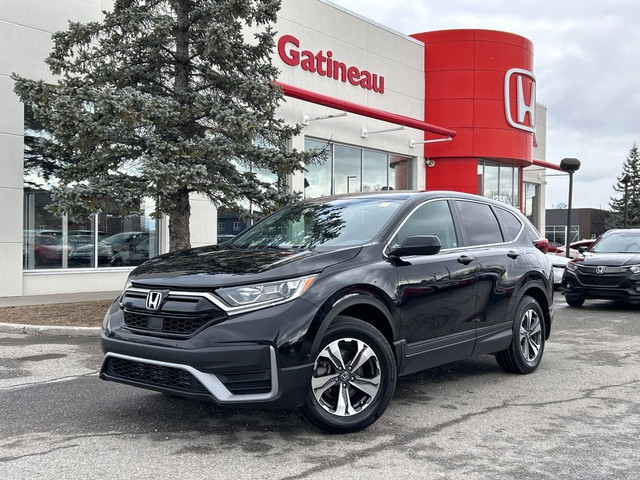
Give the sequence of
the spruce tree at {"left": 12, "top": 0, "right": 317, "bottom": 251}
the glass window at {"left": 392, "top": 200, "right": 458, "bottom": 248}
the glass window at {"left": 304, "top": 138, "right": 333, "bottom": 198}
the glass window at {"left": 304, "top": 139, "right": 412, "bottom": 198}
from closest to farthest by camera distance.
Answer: the glass window at {"left": 392, "top": 200, "right": 458, "bottom": 248}
the spruce tree at {"left": 12, "top": 0, "right": 317, "bottom": 251}
the glass window at {"left": 304, "top": 138, "right": 333, "bottom": 198}
the glass window at {"left": 304, "top": 139, "right": 412, "bottom": 198}

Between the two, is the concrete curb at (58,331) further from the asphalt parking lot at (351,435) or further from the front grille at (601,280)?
the front grille at (601,280)

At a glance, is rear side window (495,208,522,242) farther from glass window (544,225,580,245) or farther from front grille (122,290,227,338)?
glass window (544,225,580,245)

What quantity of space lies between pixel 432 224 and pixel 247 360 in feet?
7.61

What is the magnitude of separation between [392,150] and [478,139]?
421cm

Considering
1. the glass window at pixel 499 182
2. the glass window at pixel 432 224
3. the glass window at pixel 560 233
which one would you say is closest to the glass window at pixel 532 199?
the glass window at pixel 499 182

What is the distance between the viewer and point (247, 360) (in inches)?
153

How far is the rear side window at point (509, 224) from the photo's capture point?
21.1 ft

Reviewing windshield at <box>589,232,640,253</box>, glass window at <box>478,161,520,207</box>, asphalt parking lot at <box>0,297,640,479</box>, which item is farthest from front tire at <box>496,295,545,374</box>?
glass window at <box>478,161,520,207</box>

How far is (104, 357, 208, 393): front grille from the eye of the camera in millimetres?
3951

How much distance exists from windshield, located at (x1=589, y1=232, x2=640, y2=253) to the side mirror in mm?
9611

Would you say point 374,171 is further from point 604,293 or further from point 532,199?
point 532,199

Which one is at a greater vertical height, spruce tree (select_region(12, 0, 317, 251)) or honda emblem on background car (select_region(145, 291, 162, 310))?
spruce tree (select_region(12, 0, 317, 251))

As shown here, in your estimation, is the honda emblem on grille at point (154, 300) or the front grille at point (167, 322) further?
the honda emblem on grille at point (154, 300)

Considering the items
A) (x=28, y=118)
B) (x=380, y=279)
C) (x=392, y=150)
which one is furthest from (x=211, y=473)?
(x=392, y=150)
